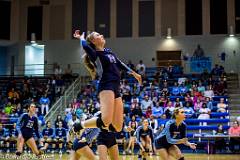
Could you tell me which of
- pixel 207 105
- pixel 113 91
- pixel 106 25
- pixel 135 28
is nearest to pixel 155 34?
pixel 135 28

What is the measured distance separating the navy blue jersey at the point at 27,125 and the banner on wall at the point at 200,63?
17.2 m

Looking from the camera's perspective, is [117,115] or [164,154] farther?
[164,154]

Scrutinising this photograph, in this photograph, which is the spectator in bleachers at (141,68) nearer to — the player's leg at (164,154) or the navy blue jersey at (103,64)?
the player's leg at (164,154)

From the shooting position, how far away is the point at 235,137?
58.7ft

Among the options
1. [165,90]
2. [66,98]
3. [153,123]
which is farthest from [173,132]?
[66,98]

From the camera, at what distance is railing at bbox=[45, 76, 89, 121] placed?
→ 23.4 metres

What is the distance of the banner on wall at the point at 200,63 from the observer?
2823 cm

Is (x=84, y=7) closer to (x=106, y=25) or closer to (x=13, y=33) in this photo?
(x=106, y=25)

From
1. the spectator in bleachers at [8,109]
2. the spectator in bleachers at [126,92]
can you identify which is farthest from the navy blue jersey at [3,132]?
the spectator in bleachers at [126,92]

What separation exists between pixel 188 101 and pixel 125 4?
1174 centimetres

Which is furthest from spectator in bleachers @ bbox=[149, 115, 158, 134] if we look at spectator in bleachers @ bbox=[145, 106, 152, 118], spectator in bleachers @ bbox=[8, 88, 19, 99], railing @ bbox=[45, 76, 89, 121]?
spectator in bleachers @ bbox=[8, 88, 19, 99]

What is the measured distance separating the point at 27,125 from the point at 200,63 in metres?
17.9

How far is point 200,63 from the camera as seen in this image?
2845cm

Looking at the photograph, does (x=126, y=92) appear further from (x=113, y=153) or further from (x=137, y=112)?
(x=113, y=153)
